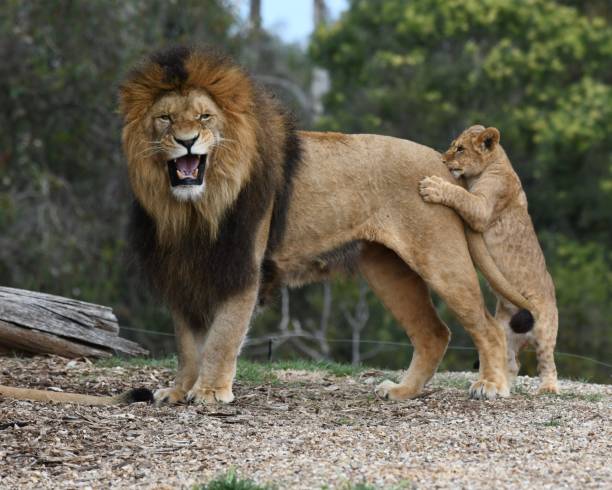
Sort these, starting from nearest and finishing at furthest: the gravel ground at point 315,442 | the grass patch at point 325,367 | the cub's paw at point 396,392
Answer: the gravel ground at point 315,442, the cub's paw at point 396,392, the grass patch at point 325,367

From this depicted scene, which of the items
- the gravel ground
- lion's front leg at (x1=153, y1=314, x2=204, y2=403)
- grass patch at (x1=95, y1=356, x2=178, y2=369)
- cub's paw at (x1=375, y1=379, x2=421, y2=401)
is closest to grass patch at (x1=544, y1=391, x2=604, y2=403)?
the gravel ground

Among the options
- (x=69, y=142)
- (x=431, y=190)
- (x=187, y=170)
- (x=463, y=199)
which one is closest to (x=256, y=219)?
(x=187, y=170)

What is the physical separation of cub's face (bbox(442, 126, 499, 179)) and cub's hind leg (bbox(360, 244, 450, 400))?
1.89 ft

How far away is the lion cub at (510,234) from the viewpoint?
627 cm

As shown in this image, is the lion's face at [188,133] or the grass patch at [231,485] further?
the lion's face at [188,133]

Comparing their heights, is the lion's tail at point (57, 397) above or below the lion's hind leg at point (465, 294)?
below

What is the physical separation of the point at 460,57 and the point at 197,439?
51.5 ft

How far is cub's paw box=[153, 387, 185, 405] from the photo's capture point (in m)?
5.74

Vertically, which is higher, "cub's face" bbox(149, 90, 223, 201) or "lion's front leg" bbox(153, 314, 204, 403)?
"cub's face" bbox(149, 90, 223, 201)

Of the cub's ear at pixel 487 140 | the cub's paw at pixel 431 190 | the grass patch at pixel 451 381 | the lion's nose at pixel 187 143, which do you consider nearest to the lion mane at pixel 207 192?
the lion's nose at pixel 187 143

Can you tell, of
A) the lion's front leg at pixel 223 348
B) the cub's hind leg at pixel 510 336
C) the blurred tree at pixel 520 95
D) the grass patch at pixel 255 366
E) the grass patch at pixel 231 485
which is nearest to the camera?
the grass patch at pixel 231 485

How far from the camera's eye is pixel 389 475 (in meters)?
4.34

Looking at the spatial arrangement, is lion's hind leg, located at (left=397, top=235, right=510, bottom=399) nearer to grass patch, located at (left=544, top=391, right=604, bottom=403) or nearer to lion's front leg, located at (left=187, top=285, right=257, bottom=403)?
grass patch, located at (left=544, top=391, right=604, bottom=403)

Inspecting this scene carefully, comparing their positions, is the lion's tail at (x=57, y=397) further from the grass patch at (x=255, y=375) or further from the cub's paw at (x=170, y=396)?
the grass patch at (x=255, y=375)
